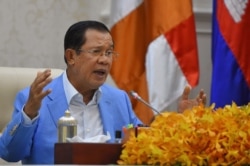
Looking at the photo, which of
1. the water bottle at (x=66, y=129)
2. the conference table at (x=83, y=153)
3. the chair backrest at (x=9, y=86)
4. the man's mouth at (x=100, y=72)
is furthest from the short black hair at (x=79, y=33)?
the conference table at (x=83, y=153)

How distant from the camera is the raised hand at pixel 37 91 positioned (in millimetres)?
2895

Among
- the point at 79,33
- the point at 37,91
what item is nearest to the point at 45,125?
the point at 37,91

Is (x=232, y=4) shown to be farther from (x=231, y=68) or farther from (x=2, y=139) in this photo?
(x=2, y=139)

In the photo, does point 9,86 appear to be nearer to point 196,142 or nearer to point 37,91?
point 37,91

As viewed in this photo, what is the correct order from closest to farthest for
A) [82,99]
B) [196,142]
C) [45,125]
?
1. [196,142]
2. [45,125]
3. [82,99]

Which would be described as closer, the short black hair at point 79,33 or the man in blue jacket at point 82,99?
the man in blue jacket at point 82,99

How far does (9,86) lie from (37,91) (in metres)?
0.98

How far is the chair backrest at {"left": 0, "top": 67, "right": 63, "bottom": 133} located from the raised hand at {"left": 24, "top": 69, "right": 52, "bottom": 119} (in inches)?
33.7

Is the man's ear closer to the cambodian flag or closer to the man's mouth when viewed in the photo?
the man's mouth

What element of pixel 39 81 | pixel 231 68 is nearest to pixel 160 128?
pixel 39 81

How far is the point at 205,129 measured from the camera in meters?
2.20

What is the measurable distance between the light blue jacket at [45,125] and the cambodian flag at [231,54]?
109 centimetres

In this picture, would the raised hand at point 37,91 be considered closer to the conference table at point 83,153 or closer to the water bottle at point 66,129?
the water bottle at point 66,129

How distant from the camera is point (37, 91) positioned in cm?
293
